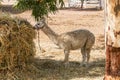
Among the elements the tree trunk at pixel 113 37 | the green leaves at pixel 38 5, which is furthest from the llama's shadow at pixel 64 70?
the tree trunk at pixel 113 37

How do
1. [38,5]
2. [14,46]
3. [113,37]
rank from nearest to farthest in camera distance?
[113,37] → [14,46] → [38,5]

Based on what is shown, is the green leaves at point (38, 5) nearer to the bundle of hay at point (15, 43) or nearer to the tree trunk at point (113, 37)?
the bundle of hay at point (15, 43)

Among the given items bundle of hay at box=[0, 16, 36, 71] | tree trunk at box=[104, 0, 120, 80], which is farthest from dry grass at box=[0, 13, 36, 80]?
tree trunk at box=[104, 0, 120, 80]

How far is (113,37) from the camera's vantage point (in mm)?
1483

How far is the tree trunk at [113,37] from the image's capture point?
4.79 feet

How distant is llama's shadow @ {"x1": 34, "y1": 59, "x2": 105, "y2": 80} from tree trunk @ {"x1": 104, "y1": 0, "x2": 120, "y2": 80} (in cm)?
729

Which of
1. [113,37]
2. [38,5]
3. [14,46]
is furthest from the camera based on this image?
[38,5]

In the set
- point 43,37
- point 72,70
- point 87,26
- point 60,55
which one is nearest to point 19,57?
point 72,70

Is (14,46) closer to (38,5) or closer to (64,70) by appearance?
(38,5)

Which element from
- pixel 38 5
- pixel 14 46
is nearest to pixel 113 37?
pixel 14 46

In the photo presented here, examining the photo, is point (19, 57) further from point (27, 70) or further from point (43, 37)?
point (43, 37)

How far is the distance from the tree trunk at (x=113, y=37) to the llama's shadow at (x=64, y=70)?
729cm

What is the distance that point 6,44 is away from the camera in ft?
27.3

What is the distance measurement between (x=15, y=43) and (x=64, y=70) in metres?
1.73
